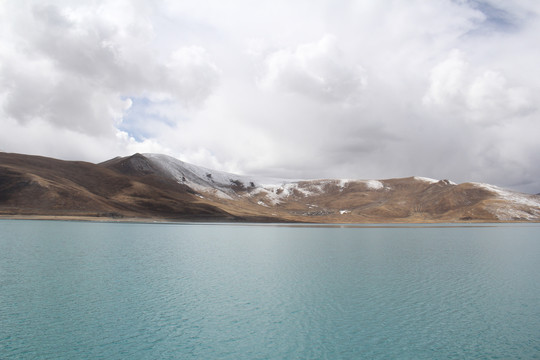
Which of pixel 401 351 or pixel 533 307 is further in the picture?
pixel 533 307

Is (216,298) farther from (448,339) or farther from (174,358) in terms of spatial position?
(448,339)

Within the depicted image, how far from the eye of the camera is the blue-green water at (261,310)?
18406 millimetres

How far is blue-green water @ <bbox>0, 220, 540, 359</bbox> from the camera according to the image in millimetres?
18406

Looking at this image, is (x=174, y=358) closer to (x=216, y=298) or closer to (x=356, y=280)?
(x=216, y=298)

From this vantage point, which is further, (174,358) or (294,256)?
(294,256)

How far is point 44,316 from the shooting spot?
22.2m

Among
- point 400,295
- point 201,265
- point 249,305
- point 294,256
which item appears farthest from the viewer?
point 294,256

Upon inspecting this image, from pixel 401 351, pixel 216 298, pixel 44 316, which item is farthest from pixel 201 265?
pixel 401 351

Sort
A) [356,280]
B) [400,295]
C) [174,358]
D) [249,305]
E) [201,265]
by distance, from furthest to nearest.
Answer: [201,265] → [356,280] → [400,295] → [249,305] → [174,358]

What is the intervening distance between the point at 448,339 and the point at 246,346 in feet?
35.6

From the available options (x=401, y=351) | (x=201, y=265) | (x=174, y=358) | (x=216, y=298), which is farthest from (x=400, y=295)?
(x=201, y=265)

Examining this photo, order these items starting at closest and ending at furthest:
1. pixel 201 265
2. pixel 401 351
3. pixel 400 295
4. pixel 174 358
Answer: pixel 174 358
pixel 401 351
pixel 400 295
pixel 201 265

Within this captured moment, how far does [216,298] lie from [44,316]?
11055 mm

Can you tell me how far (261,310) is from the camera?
986 inches
